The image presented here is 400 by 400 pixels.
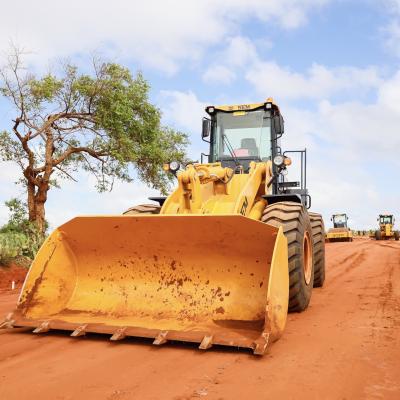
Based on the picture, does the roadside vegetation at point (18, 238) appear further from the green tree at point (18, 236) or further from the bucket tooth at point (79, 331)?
the bucket tooth at point (79, 331)

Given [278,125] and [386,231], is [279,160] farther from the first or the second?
[386,231]

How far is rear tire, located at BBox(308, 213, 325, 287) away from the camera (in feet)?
25.8

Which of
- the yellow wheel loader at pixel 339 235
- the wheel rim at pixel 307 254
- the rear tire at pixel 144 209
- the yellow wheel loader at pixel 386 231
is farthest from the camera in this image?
the yellow wheel loader at pixel 386 231

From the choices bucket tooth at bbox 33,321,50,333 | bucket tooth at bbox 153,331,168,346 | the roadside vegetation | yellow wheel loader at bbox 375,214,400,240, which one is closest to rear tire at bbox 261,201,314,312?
bucket tooth at bbox 153,331,168,346

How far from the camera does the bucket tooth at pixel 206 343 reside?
4.04 m

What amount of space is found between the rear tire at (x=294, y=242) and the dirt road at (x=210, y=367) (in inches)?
16.5

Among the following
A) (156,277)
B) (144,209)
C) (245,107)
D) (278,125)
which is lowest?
(156,277)

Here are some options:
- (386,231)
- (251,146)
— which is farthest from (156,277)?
(386,231)

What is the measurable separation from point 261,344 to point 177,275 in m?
1.51

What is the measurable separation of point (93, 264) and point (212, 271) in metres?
1.45

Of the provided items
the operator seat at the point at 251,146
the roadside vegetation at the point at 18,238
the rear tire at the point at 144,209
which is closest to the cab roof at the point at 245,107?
the operator seat at the point at 251,146

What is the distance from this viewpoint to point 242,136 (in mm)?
7613

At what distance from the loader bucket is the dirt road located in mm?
261

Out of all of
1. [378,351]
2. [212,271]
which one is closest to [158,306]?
[212,271]
